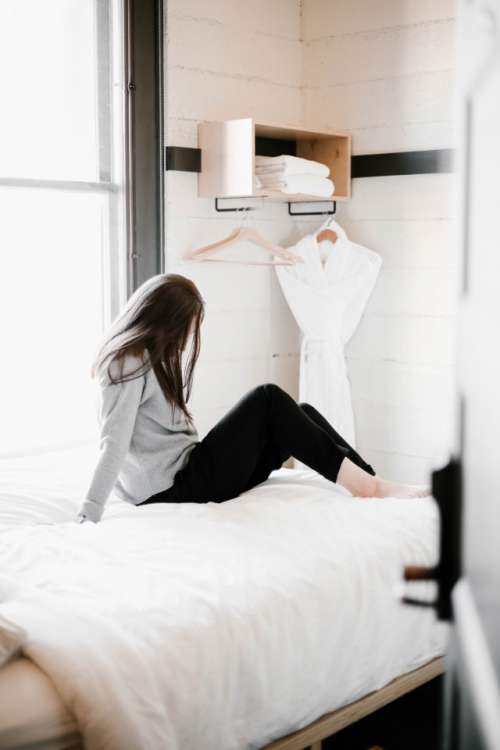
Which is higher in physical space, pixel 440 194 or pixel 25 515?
pixel 440 194

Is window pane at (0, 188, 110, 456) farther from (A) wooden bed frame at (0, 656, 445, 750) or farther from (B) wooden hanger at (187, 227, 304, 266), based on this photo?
(A) wooden bed frame at (0, 656, 445, 750)

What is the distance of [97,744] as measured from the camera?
5.08 ft

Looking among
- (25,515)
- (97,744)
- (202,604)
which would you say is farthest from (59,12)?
(97,744)

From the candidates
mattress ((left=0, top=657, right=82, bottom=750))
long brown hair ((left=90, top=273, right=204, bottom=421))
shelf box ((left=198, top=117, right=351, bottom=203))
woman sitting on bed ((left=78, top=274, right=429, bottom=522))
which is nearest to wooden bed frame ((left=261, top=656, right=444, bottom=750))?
mattress ((left=0, top=657, right=82, bottom=750))

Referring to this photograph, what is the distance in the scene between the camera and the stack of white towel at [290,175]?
3.53 m

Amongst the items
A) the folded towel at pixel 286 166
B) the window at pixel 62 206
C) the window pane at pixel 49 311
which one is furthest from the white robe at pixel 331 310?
the window pane at pixel 49 311

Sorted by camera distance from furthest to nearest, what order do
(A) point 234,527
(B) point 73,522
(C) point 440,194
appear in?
(C) point 440,194
(B) point 73,522
(A) point 234,527

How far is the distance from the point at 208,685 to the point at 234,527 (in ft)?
2.19

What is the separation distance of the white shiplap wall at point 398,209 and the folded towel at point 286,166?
0.30m

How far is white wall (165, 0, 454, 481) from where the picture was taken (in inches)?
141

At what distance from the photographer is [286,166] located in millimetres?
3520

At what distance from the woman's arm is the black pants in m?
0.21

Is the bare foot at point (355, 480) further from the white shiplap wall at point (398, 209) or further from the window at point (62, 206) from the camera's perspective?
the window at point (62, 206)

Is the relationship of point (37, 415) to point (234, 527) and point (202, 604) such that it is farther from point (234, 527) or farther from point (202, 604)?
point (202, 604)
